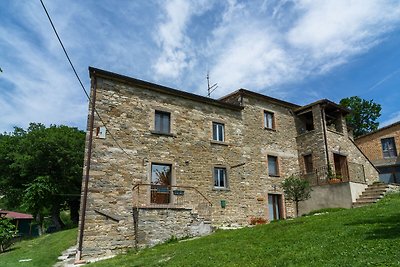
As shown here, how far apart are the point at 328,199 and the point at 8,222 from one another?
19.2m

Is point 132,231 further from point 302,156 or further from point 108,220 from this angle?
point 302,156

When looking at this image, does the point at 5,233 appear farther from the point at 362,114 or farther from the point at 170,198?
the point at 362,114

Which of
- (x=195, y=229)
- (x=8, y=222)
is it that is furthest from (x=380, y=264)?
(x=8, y=222)

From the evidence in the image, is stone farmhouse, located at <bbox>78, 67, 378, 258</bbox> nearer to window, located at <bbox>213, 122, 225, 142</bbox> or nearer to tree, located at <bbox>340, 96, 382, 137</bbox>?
window, located at <bbox>213, 122, 225, 142</bbox>

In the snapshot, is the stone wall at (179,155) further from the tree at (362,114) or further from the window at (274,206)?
the tree at (362,114)

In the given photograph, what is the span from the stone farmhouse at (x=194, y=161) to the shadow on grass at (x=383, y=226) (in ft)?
23.1

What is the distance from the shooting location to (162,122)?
51.4 feet

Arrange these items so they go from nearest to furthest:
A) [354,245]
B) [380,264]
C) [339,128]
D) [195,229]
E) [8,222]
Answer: [380,264] < [354,245] < [195,229] < [8,222] < [339,128]

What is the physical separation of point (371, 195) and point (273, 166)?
5.47 m

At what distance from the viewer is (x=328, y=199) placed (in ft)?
58.5

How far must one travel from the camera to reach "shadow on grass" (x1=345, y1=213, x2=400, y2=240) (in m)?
7.09

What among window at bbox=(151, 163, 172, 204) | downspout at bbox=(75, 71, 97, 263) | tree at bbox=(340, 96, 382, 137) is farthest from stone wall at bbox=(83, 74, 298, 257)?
tree at bbox=(340, 96, 382, 137)

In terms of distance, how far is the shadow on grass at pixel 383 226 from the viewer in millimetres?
7094

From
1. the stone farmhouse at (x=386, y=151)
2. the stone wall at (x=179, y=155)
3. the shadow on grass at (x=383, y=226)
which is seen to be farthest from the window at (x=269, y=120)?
the stone farmhouse at (x=386, y=151)
